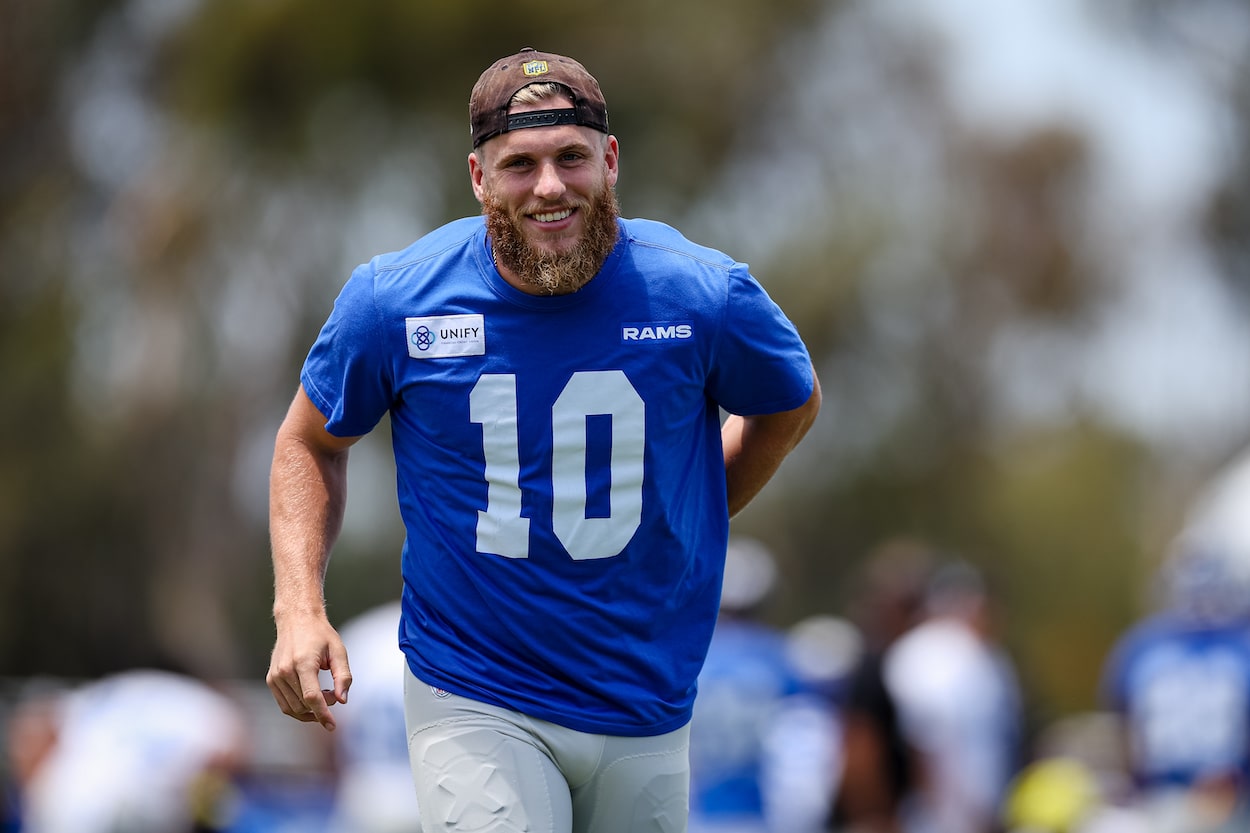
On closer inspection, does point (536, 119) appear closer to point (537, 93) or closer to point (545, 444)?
point (537, 93)

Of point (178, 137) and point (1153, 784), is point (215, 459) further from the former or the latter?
point (1153, 784)

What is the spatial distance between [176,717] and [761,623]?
3.25 metres

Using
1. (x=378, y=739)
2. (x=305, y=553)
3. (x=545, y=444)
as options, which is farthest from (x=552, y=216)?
(x=378, y=739)

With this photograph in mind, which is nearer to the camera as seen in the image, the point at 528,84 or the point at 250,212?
the point at 528,84

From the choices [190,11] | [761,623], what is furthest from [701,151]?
[761,623]

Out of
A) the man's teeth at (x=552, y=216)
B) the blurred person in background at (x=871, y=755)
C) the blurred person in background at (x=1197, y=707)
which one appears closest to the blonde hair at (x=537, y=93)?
the man's teeth at (x=552, y=216)

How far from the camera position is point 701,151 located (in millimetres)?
26953

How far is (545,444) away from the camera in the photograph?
4.16 m

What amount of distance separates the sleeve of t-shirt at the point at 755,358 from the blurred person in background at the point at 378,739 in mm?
4992

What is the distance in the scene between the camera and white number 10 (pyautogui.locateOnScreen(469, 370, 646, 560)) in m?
4.16

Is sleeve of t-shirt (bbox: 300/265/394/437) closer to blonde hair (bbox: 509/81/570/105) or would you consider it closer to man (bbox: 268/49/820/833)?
man (bbox: 268/49/820/833)

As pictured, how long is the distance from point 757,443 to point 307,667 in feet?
4.60

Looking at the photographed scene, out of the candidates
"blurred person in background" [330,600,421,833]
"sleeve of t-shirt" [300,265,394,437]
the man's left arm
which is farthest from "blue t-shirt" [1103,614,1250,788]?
"sleeve of t-shirt" [300,265,394,437]

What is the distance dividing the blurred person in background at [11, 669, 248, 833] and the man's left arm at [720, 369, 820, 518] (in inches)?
188
